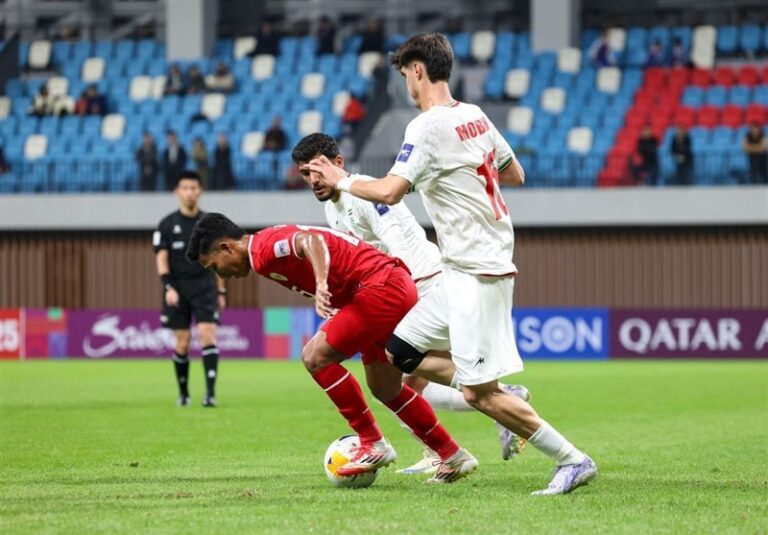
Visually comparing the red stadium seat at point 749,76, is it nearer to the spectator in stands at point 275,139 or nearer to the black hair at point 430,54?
the spectator in stands at point 275,139

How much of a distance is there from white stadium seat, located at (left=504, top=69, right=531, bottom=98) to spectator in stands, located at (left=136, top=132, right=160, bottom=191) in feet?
26.3

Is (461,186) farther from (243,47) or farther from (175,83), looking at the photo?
(243,47)

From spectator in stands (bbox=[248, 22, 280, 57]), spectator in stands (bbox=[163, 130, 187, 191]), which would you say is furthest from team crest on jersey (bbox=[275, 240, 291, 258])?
spectator in stands (bbox=[248, 22, 280, 57])

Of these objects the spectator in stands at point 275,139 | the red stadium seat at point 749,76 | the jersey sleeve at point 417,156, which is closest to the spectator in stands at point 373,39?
the spectator in stands at point 275,139

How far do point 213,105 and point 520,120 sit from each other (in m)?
7.22

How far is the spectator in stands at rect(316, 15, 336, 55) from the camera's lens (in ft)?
117

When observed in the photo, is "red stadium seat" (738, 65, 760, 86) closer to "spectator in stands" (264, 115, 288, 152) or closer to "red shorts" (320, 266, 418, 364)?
"spectator in stands" (264, 115, 288, 152)

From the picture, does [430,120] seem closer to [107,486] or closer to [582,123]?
[107,486]

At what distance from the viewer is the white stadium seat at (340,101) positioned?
108ft

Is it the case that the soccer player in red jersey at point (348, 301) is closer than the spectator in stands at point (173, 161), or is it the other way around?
the soccer player in red jersey at point (348, 301)

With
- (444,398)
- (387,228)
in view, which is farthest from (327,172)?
(444,398)

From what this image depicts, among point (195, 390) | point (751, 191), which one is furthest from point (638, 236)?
point (195, 390)

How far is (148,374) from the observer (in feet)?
74.2

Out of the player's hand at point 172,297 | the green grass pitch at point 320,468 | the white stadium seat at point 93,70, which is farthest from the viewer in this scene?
the white stadium seat at point 93,70
